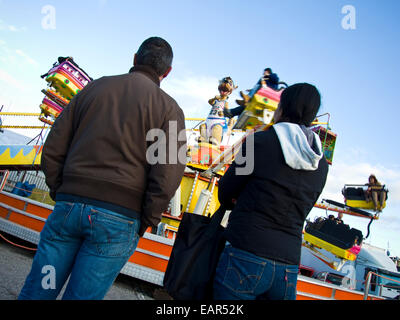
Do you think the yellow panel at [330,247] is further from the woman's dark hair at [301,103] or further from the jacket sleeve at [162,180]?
the jacket sleeve at [162,180]

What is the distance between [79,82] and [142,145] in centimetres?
626

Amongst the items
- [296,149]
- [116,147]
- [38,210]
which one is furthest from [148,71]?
[38,210]

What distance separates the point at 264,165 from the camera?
135cm

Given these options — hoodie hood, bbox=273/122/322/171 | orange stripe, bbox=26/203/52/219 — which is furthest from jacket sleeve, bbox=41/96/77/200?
orange stripe, bbox=26/203/52/219

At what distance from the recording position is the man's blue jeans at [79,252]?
119cm

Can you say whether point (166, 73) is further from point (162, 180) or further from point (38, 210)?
point (38, 210)

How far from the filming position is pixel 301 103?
150cm

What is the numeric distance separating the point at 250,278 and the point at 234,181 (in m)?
0.48

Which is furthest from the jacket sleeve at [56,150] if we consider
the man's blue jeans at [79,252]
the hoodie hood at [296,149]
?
the hoodie hood at [296,149]

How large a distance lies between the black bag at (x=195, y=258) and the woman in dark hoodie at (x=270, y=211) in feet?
0.31

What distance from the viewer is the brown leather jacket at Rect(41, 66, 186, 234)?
1265mm

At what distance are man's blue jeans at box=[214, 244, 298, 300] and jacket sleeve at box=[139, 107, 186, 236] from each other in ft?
1.35

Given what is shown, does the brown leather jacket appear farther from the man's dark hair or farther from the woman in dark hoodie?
the woman in dark hoodie
